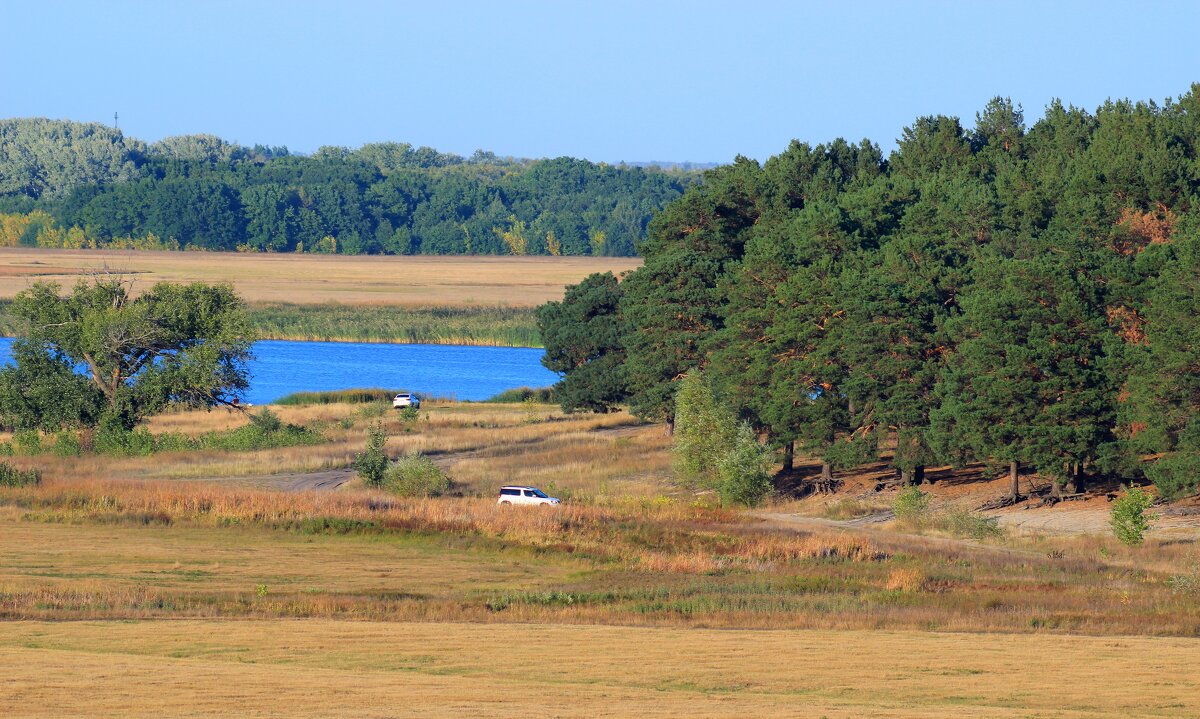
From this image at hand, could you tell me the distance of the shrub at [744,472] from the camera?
70.3 meters

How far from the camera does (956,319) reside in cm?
6881

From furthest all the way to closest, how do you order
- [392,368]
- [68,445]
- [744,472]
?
1. [392,368]
2. [68,445]
3. [744,472]

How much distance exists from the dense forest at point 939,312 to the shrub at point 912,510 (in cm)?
356

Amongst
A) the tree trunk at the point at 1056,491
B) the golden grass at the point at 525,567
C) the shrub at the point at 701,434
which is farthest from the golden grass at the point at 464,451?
the tree trunk at the point at 1056,491

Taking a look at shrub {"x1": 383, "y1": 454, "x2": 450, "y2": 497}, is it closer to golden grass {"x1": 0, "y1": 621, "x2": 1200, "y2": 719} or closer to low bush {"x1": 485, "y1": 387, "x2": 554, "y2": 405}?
golden grass {"x1": 0, "y1": 621, "x2": 1200, "y2": 719}

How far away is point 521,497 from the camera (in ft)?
214

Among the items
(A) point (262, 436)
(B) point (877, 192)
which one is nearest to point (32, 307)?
(A) point (262, 436)

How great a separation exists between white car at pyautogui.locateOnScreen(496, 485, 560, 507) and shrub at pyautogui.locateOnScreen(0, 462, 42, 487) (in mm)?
18703

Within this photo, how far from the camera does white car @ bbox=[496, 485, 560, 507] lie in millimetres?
64875

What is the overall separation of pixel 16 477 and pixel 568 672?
43.0 meters

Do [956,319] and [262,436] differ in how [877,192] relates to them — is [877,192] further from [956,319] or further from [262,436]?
[262,436]

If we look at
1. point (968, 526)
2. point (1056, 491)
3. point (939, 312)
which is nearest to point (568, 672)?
point (968, 526)

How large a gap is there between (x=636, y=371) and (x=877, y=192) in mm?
15713

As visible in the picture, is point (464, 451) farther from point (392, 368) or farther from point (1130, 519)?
point (392, 368)
